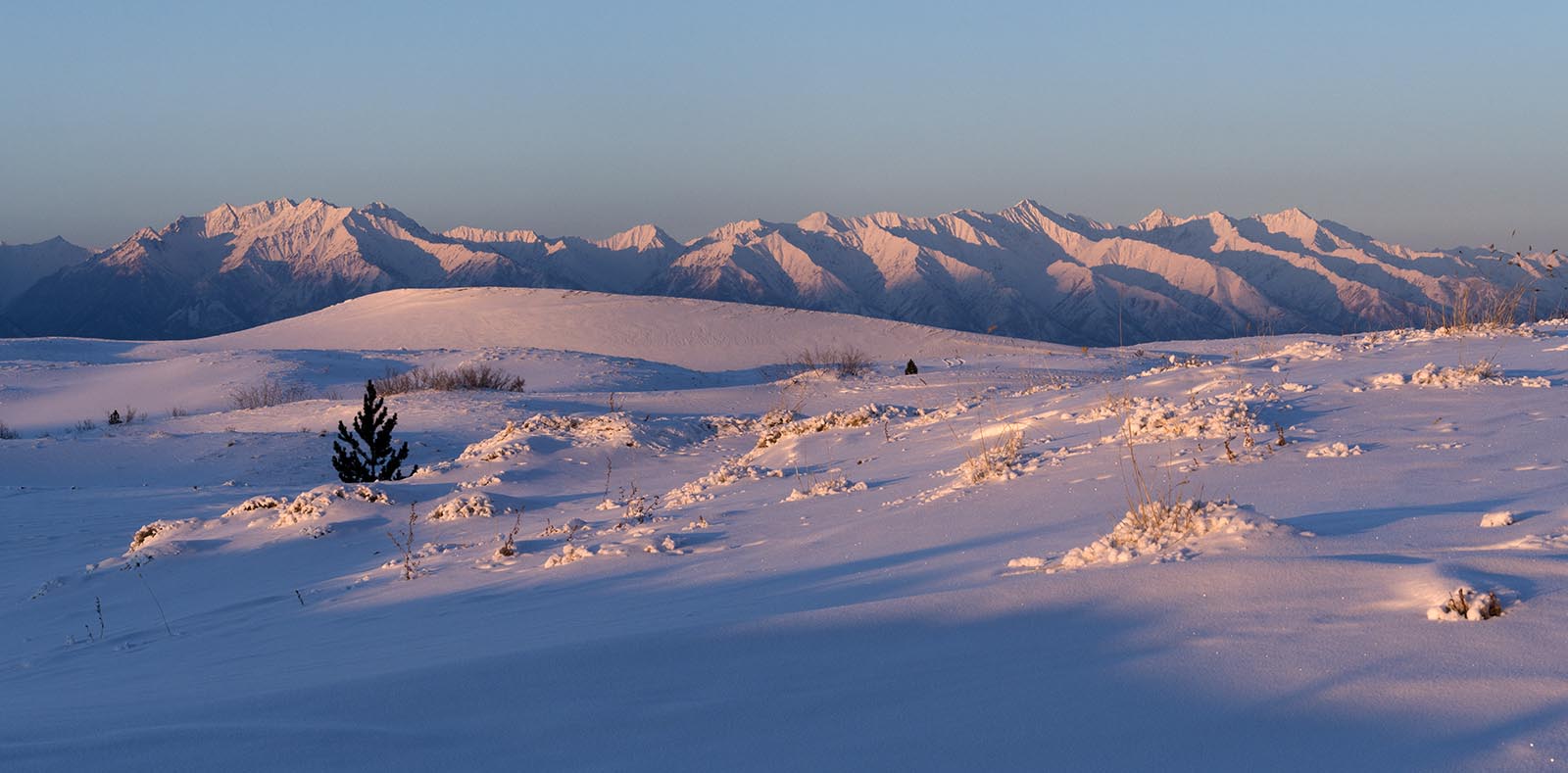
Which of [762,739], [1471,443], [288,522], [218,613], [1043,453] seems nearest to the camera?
[762,739]

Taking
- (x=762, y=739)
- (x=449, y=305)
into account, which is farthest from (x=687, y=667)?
(x=449, y=305)

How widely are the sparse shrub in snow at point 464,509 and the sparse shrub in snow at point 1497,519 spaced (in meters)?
8.50

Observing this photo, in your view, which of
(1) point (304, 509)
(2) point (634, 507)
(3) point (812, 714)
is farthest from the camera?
(1) point (304, 509)

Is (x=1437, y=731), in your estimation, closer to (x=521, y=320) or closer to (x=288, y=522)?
(x=288, y=522)

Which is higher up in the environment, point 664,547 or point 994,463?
point 994,463

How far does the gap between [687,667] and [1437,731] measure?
77.6 inches

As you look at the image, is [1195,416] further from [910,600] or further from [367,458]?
[367,458]

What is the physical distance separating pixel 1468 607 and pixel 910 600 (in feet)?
5.49

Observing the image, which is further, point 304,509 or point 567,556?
point 304,509

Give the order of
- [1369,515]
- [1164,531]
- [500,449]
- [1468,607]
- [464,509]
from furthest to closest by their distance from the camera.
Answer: [500,449]
[464,509]
[1369,515]
[1164,531]
[1468,607]

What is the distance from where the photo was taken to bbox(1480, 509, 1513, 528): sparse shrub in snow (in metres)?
4.30

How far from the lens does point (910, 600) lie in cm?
393

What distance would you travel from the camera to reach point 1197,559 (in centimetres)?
410

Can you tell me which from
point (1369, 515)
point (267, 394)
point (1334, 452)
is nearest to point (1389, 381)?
point (1334, 452)
